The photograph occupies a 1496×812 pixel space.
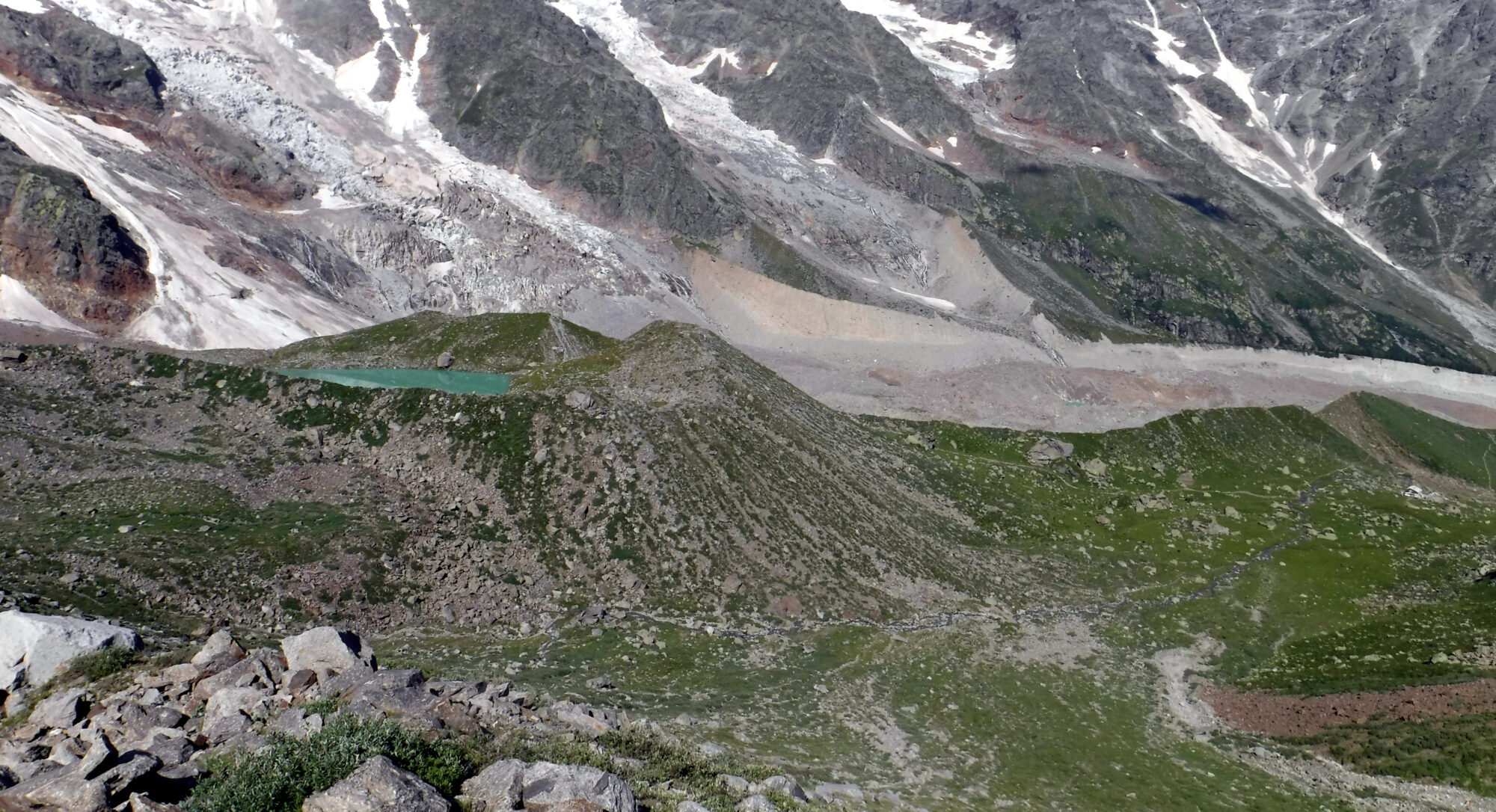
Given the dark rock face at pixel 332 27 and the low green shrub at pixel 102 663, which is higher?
the dark rock face at pixel 332 27

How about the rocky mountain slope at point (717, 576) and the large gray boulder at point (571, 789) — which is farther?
the rocky mountain slope at point (717, 576)

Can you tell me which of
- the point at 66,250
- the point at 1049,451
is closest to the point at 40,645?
the point at 66,250

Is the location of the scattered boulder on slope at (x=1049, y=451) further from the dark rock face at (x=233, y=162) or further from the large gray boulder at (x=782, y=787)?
the dark rock face at (x=233, y=162)

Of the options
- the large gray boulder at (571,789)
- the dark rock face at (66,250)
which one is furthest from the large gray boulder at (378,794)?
the dark rock face at (66,250)

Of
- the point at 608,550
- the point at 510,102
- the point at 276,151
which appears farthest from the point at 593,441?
the point at 510,102

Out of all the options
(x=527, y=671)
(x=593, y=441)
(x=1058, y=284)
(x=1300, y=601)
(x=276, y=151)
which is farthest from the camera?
(x=1058, y=284)

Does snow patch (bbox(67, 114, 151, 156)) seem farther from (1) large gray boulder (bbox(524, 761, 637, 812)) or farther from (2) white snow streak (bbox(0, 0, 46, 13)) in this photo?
(1) large gray boulder (bbox(524, 761, 637, 812))

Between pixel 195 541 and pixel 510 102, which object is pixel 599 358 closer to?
pixel 195 541
